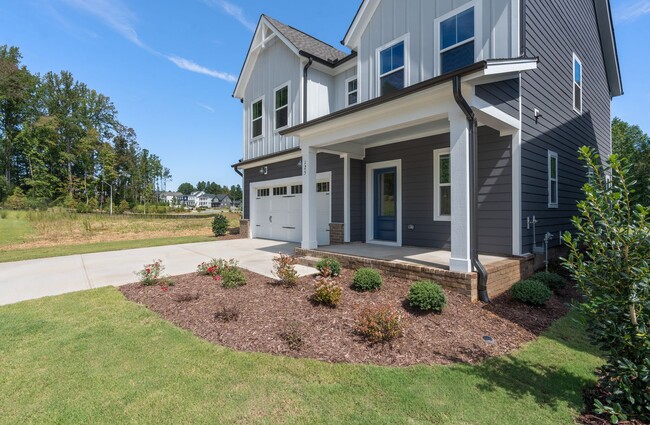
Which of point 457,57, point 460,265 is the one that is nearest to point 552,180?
point 457,57

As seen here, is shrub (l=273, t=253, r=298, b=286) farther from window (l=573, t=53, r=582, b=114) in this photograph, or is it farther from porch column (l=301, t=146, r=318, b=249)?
window (l=573, t=53, r=582, b=114)

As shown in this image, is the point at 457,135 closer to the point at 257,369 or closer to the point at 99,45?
the point at 257,369

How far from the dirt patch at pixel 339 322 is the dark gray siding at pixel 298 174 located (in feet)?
13.6

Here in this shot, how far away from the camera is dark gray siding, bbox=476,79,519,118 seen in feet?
17.4

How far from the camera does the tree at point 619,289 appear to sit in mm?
2188

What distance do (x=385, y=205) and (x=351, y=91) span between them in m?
4.21

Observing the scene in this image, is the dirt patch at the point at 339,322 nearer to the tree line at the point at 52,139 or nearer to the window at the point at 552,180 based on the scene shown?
the window at the point at 552,180

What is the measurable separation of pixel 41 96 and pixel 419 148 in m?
56.5

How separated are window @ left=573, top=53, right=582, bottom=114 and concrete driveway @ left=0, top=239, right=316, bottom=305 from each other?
898cm

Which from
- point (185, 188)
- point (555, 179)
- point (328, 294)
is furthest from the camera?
point (185, 188)

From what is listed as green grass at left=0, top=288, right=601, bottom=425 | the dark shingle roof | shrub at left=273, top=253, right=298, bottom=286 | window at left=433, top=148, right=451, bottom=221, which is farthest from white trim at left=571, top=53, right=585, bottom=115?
shrub at left=273, top=253, right=298, bottom=286

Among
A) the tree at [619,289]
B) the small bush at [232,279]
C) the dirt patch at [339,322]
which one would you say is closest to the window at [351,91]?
the dirt patch at [339,322]

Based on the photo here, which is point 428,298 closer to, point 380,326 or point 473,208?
point 380,326

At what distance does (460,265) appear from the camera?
4.94 m
